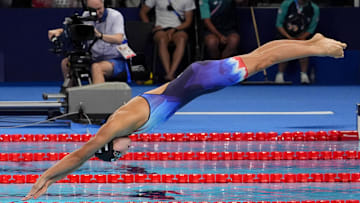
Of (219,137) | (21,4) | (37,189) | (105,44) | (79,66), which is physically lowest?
(219,137)

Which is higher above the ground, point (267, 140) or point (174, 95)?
point (174, 95)

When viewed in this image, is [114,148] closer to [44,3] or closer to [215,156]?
[215,156]

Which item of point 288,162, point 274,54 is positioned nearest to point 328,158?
point 288,162

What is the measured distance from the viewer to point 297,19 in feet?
42.1

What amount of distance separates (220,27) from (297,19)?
128 cm

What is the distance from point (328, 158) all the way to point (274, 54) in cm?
204

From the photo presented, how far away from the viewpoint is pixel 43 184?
413 centimetres

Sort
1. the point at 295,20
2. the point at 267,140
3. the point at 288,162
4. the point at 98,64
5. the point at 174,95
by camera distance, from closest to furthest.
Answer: the point at 174,95 → the point at 288,162 → the point at 267,140 → the point at 98,64 → the point at 295,20

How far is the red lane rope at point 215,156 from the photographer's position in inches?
251

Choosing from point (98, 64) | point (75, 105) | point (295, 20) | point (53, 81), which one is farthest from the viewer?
point (53, 81)

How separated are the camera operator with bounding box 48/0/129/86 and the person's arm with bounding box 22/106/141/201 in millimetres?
4538

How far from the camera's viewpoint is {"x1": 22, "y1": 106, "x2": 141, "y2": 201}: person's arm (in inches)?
162

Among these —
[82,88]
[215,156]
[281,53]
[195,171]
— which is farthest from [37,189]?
[82,88]

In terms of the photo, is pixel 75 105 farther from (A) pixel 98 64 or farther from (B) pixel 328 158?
(B) pixel 328 158
